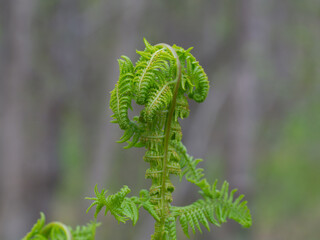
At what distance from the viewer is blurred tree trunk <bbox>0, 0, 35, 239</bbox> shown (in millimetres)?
7848

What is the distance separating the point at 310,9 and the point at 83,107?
261 inches

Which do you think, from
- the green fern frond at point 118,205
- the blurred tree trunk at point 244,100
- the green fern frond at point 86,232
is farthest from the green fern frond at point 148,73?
Result: the blurred tree trunk at point 244,100

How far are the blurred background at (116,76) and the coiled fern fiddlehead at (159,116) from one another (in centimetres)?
578

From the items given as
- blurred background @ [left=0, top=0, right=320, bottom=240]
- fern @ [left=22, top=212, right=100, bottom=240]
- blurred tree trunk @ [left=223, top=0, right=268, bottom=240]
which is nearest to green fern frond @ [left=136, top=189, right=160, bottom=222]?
fern @ [left=22, top=212, right=100, bottom=240]

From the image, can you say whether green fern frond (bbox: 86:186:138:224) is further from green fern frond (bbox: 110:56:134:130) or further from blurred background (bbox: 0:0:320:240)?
blurred background (bbox: 0:0:320:240)

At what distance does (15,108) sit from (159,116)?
25.6 feet

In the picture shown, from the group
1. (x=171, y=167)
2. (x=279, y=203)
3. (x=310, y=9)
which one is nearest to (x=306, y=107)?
(x=310, y=9)

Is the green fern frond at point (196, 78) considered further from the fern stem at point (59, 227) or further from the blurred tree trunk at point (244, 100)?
the blurred tree trunk at point (244, 100)

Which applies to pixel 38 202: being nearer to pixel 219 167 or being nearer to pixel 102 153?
pixel 102 153

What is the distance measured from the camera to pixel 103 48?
11.6 m

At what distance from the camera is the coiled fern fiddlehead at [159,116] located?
93 cm

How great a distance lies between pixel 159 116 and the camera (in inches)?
38.6

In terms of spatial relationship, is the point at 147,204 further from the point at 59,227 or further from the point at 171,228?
the point at 59,227

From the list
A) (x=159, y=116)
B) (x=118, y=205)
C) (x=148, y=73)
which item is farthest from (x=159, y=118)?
(x=118, y=205)
